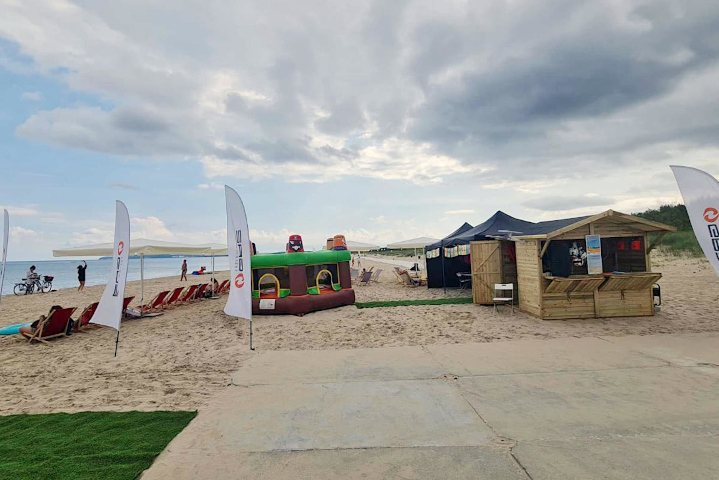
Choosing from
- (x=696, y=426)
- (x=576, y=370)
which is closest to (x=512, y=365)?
(x=576, y=370)

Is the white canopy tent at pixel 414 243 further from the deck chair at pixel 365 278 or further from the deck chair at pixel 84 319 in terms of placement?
the deck chair at pixel 84 319

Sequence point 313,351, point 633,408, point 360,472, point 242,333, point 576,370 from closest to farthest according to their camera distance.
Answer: point 360,472
point 633,408
point 576,370
point 313,351
point 242,333

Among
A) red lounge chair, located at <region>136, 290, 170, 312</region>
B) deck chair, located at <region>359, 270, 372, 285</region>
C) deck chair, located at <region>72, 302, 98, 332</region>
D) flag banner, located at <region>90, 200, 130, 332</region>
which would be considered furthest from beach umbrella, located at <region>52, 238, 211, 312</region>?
deck chair, located at <region>359, 270, 372, 285</region>

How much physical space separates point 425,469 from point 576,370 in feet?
11.6

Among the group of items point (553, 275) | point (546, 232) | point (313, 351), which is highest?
point (546, 232)

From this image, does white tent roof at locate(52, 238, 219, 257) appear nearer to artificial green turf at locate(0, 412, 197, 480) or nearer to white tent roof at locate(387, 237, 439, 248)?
artificial green turf at locate(0, 412, 197, 480)

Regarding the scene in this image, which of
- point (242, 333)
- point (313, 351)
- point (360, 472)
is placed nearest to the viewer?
point (360, 472)

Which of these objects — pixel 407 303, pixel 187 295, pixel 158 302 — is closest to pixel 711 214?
pixel 407 303

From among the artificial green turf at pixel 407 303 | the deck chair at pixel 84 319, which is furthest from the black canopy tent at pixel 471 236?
the deck chair at pixel 84 319

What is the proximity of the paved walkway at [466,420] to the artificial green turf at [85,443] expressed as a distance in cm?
21

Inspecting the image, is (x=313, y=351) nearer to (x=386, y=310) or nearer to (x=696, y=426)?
(x=386, y=310)

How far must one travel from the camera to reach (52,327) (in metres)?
8.46

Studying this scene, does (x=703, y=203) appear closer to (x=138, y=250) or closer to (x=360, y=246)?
(x=138, y=250)

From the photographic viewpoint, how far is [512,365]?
5535mm
